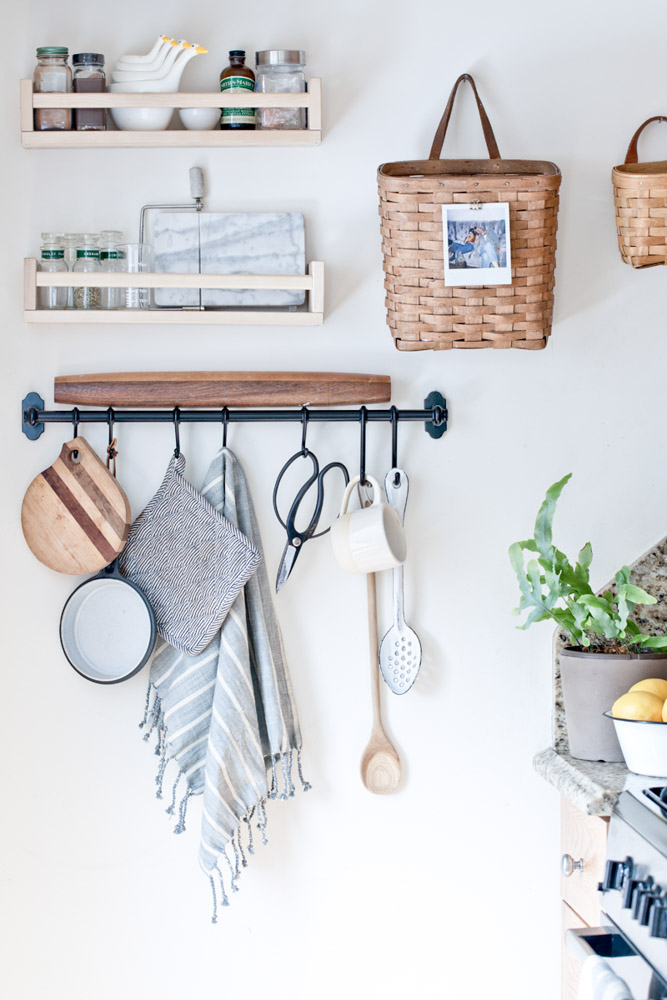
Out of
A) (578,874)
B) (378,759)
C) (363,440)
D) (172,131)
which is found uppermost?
(172,131)

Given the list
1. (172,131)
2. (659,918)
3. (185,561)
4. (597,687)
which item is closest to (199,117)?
(172,131)

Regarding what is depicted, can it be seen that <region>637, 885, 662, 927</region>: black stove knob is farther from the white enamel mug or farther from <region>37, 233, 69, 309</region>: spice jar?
<region>37, 233, 69, 309</region>: spice jar

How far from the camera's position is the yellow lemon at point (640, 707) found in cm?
125

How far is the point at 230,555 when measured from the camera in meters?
1.43

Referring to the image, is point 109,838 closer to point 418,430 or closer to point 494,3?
point 418,430

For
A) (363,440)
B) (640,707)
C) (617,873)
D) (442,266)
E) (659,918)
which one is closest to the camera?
(659,918)

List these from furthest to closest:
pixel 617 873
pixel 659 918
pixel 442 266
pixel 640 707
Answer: pixel 442 266, pixel 640 707, pixel 617 873, pixel 659 918

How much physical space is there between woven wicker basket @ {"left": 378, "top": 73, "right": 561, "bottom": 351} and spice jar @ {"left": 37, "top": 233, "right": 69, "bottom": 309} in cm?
50

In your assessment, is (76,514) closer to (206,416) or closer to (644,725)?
(206,416)

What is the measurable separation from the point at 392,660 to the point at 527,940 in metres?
0.53

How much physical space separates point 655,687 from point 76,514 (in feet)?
2.91

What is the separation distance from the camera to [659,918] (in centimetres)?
103

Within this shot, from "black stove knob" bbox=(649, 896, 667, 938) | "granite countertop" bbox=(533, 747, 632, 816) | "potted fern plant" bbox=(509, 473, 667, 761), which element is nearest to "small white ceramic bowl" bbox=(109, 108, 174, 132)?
"potted fern plant" bbox=(509, 473, 667, 761)

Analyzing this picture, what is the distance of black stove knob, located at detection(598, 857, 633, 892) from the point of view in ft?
3.71
